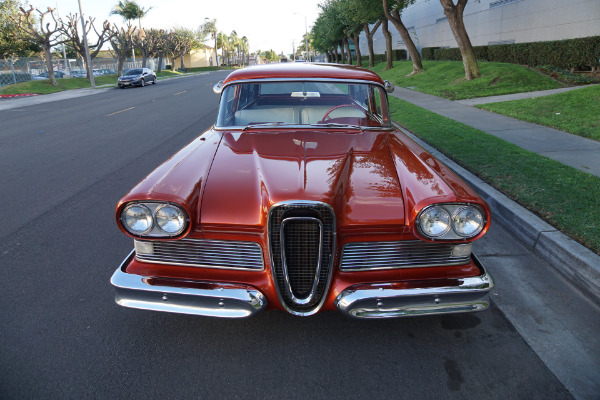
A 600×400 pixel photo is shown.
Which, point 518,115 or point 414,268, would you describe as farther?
point 518,115

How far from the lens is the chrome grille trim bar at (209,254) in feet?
8.00

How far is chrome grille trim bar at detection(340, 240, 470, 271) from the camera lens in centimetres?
246

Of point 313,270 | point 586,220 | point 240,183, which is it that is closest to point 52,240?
point 240,183

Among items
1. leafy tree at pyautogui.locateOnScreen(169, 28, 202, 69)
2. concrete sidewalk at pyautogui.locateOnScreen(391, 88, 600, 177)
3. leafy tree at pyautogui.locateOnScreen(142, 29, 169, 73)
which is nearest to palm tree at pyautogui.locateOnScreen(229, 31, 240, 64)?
leafy tree at pyautogui.locateOnScreen(169, 28, 202, 69)

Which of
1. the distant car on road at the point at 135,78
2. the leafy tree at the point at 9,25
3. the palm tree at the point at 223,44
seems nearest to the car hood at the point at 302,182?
the distant car on road at the point at 135,78

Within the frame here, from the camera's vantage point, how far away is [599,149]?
659 cm

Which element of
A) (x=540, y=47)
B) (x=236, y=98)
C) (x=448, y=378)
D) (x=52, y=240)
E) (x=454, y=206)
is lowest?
(x=448, y=378)

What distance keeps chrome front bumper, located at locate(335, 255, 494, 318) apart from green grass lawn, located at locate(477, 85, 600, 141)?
21.0 ft

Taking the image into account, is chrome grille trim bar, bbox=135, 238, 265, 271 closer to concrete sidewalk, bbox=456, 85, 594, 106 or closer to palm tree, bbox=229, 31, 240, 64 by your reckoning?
concrete sidewalk, bbox=456, 85, 594, 106

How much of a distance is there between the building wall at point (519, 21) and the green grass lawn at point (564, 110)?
7.11 meters

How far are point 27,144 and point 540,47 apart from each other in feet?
56.9

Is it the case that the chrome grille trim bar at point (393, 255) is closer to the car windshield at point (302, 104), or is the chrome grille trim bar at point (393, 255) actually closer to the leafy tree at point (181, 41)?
the car windshield at point (302, 104)

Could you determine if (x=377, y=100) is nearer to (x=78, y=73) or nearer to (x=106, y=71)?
(x=78, y=73)

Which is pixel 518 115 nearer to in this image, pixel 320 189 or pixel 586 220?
Answer: pixel 586 220
